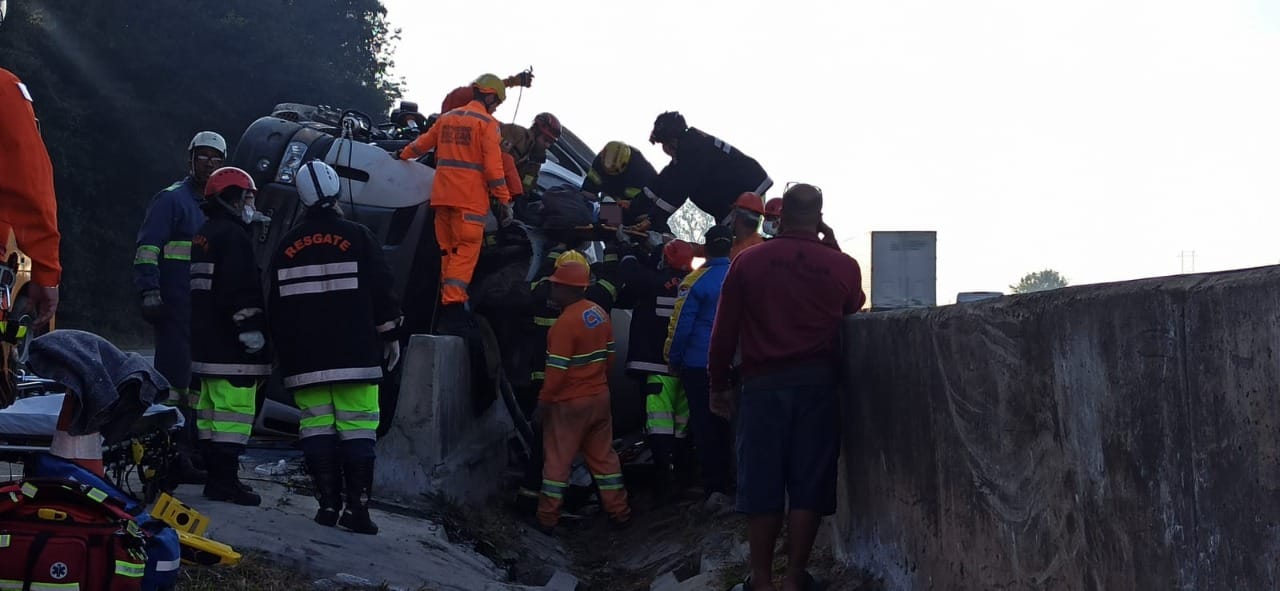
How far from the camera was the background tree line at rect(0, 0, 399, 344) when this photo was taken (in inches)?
1113

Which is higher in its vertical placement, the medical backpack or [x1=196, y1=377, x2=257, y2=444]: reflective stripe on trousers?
[x1=196, y1=377, x2=257, y2=444]: reflective stripe on trousers

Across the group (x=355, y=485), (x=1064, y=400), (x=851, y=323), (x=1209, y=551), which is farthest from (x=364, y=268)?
(x=1209, y=551)

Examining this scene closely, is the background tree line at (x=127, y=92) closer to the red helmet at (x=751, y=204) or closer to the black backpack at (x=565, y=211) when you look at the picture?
the black backpack at (x=565, y=211)

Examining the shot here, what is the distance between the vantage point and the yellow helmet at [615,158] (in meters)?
10.9

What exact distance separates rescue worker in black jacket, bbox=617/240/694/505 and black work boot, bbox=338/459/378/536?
9.41 ft

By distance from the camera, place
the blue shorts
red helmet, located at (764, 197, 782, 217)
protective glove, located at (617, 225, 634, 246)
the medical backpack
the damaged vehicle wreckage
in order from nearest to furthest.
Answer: the medical backpack → the blue shorts → red helmet, located at (764, 197, 782, 217) → the damaged vehicle wreckage → protective glove, located at (617, 225, 634, 246)

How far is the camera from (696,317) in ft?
27.5

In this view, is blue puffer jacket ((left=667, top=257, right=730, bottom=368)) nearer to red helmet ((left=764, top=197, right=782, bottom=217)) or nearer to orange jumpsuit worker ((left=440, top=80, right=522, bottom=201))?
red helmet ((left=764, top=197, right=782, bottom=217))

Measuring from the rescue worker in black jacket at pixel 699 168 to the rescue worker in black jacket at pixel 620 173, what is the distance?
488mm

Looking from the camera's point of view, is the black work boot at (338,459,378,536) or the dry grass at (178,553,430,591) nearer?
the dry grass at (178,553,430,591)

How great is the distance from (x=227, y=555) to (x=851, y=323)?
2.62m

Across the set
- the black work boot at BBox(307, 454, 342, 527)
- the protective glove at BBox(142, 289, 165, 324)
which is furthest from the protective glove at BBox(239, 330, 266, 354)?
the protective glove at BBox(142, 289, 165, 324)

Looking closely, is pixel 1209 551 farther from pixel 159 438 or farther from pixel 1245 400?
pixel 159 438

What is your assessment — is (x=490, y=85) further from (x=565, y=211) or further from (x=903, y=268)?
(x=903, y=268)
